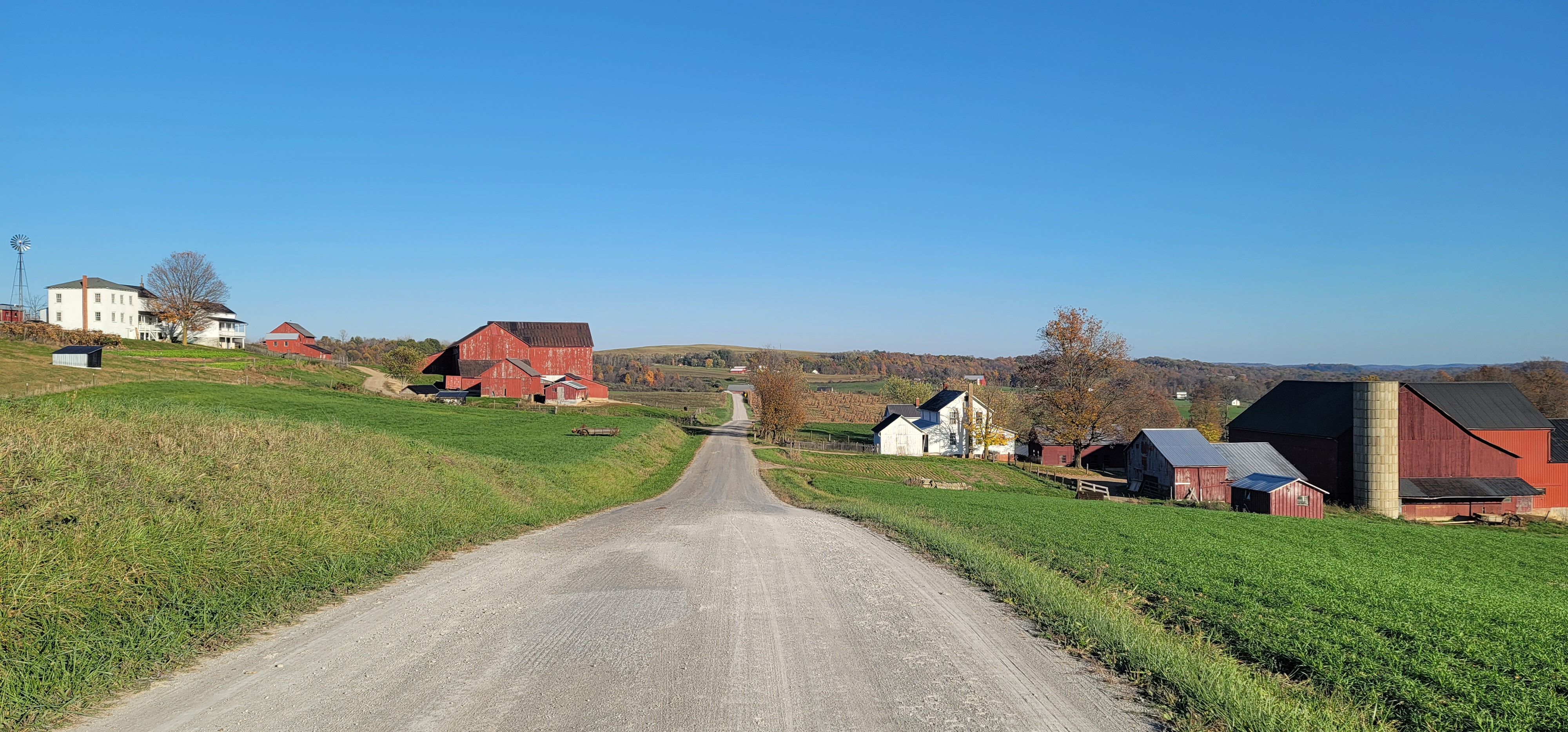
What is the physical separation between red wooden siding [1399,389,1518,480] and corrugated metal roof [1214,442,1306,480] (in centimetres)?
598

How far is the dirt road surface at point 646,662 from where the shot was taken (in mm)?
5484

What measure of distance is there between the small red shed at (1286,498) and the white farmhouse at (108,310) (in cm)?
10489

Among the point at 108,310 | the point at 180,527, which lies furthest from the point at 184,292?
the point at 180,527

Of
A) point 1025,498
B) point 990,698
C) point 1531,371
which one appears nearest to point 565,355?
point 1025,498

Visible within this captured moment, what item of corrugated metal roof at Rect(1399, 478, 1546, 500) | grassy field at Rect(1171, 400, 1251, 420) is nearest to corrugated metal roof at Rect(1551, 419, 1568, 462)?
corrugated metal roof at Rect(1399, 478, 1546, 500)

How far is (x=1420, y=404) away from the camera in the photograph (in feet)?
145

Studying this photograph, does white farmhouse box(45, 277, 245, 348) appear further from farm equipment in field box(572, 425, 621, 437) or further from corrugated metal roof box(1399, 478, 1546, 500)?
corrugated metal roof box(1399, 478, 1546, 500)

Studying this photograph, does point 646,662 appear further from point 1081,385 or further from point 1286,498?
point 1081,385

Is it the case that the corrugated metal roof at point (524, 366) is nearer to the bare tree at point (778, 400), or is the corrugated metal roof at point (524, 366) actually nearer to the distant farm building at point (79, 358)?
the bare tree at point (778, 400)

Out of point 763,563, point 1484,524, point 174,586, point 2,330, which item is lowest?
point 1484,524

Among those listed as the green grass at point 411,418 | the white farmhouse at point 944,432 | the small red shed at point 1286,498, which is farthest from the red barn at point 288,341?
the small red shed at point 1286,498

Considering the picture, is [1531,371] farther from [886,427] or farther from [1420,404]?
[886,427]

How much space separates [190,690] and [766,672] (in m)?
4.96

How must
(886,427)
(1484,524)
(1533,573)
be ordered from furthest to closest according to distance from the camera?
(886,427) → (1484,524) → (1533,573)
